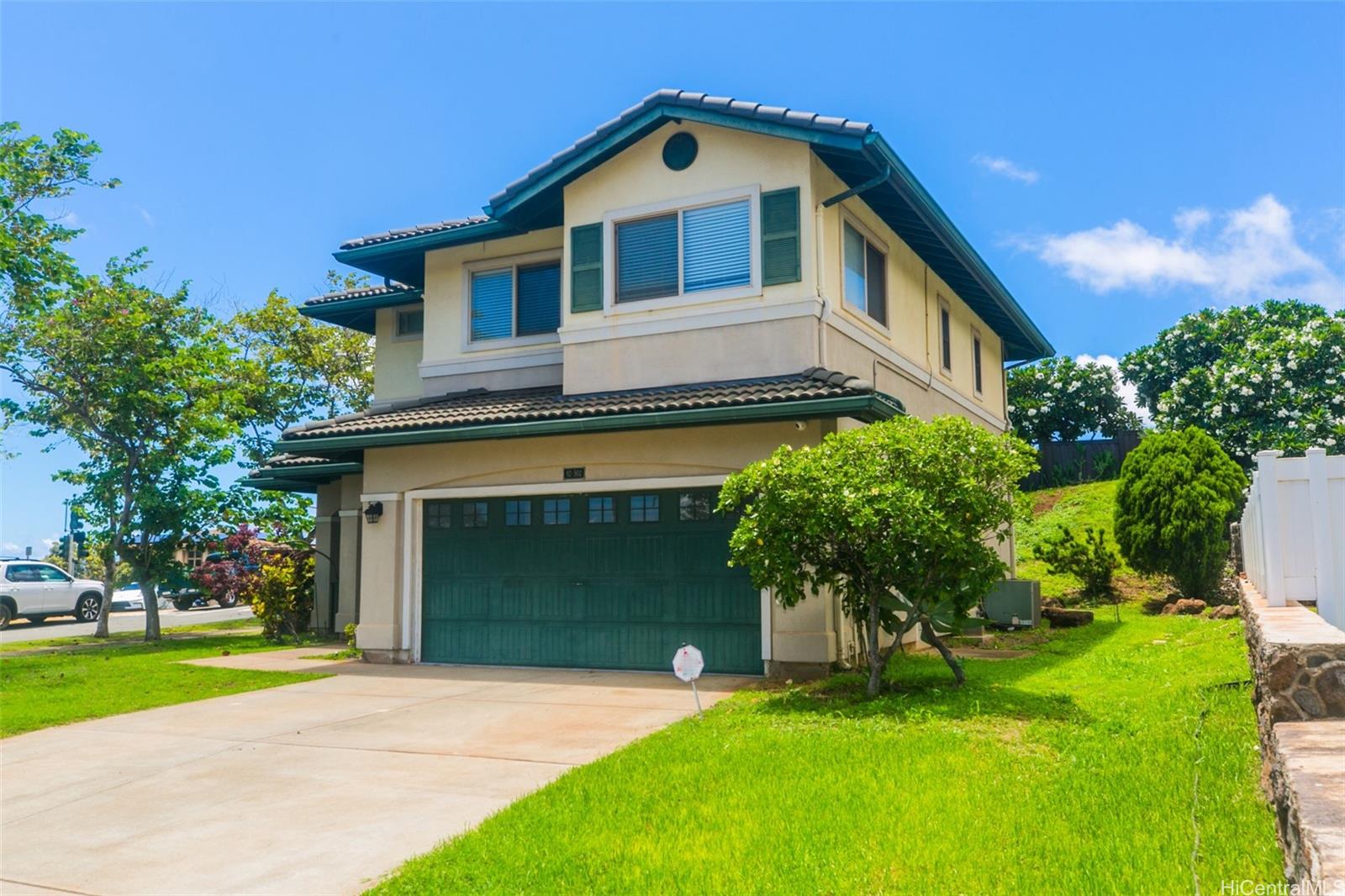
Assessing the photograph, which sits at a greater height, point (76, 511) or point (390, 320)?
point (390, 320)

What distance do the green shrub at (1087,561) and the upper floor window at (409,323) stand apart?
41.2 ft

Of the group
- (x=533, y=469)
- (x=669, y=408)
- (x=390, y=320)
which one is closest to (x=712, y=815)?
(x=669, y=408)

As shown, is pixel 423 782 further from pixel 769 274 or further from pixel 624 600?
pixel 769 274

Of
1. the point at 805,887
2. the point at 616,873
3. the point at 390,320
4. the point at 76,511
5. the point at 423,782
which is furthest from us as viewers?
the point at 76,511

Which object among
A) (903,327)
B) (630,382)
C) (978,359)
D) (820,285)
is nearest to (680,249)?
(630,382)

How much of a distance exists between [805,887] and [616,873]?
0.94 meters

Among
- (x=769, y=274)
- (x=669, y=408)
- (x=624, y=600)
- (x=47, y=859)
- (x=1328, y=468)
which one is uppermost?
(x=769, y=274)

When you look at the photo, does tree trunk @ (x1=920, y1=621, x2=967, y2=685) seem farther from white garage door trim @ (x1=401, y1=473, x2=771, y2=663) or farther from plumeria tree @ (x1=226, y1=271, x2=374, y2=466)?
plumeria tree @ (x1=226, y1=271, x2=374, y2=466)

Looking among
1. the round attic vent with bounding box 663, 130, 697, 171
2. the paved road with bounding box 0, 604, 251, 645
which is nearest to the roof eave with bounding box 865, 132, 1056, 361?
the round attic vent with bounding box 663, 130, 697, 171

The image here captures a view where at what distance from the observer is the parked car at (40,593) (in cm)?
2677

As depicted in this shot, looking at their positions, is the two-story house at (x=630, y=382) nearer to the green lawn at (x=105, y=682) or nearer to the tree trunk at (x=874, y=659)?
the tree trunk at (x=874, y=659)

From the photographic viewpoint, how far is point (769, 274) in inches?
488

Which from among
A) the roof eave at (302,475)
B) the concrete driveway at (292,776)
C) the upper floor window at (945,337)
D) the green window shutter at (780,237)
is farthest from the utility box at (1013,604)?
the roof eave at (302,475)

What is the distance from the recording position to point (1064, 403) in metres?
38.8
